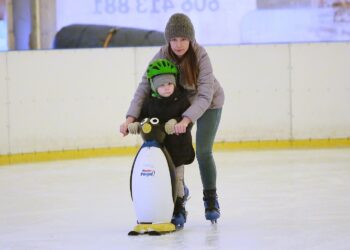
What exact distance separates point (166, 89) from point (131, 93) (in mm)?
4455

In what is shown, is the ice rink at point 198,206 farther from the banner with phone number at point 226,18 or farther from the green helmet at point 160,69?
the banner with phone number at point 226,18

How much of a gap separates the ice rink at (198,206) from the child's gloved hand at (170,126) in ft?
1.51

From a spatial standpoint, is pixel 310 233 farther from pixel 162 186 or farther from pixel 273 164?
pixel 273 164

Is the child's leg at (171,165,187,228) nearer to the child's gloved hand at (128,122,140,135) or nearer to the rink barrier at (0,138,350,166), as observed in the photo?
the child's gloved hand at (128,122,140,135)

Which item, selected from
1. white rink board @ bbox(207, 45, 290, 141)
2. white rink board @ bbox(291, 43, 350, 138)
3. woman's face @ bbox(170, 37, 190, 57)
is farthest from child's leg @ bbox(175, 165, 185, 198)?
white rink board @ bbox(291, 43, 350, 138)

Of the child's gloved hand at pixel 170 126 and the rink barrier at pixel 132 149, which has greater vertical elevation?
the child's gloved hand at pixel 170 126

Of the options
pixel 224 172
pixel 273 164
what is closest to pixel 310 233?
pixel 224 172

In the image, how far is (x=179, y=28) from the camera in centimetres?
412

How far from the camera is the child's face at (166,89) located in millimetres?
4027

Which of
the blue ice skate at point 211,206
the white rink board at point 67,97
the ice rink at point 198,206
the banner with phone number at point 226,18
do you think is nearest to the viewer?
the ice rink at point 198,206

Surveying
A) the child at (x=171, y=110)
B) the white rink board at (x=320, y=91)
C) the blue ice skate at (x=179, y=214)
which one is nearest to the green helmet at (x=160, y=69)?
the child at (x=171, y=110)

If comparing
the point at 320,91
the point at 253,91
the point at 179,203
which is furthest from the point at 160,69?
the point at 320,91

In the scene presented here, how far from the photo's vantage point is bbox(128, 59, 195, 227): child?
404cm

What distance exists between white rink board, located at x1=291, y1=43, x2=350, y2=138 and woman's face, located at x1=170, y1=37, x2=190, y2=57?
4.63 m
